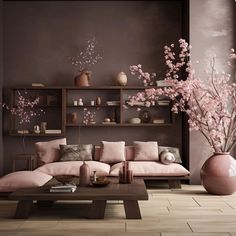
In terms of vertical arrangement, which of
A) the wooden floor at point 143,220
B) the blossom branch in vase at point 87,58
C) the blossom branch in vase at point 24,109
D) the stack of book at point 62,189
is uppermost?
the blossom branch in vase at point 87,58

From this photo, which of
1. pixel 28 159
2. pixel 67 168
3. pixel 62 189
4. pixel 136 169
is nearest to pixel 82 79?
pixel 28 159

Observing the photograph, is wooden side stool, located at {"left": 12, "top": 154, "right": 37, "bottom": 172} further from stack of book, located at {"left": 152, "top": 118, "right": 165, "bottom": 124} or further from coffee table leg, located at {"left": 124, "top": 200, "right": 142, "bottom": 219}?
coffee table leg, located at {"left": 124, "top": 200, "right": 142, "bottom": 219}

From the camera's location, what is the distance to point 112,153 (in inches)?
318

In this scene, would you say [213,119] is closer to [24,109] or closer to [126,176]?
[126,176]

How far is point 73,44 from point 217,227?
17.8 ft

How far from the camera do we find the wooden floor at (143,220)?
462 cm

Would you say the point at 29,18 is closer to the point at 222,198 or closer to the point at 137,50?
the point at 137,50

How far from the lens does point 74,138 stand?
909 cm

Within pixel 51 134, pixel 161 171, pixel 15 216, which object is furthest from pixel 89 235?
pixel 51 134

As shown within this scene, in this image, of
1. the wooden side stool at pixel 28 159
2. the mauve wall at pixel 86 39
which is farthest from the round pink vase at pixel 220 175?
the wooden side stool at pixel 28 159

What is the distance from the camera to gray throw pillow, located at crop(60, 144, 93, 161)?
7934mm

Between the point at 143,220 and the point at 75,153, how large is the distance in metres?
3.05

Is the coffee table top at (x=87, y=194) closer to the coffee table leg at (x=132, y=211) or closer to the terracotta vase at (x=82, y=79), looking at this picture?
the coffee table leg at (x=132, y=211)

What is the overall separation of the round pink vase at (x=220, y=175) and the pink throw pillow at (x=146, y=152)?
1319 millimetres
